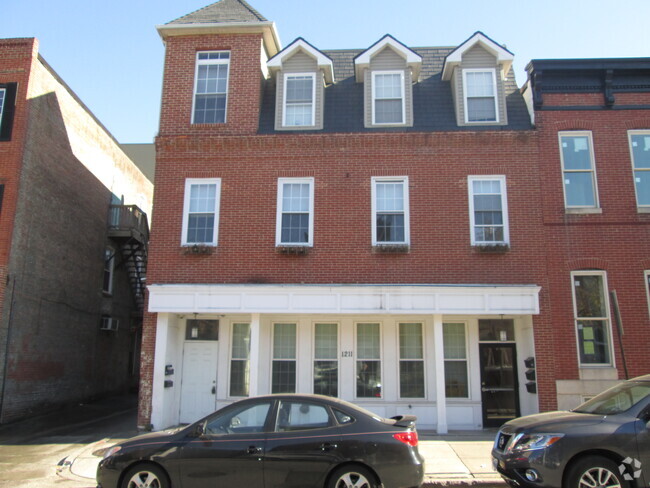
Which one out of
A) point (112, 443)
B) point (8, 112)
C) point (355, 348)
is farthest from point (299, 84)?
point (112, 443)

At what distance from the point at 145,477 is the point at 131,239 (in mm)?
16363

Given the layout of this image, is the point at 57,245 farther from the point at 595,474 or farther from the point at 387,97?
the point at 595,474

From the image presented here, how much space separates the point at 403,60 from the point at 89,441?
12269mm

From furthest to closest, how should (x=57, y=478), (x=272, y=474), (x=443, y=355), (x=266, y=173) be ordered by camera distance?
(x=266, y=173), (x=443, y=355), (x=57, y=478), (x=272, y=474)


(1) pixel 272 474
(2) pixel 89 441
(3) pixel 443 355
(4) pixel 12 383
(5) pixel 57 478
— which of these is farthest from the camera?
(4) pixel 12 383

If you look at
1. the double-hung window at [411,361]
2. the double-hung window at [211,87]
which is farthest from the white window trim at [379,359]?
the double-hung window at [211,87]

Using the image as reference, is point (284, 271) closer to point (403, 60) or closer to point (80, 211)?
point (403, 60)

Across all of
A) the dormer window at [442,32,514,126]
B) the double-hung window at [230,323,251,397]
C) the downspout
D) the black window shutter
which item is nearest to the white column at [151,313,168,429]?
the double-hung window at [230,323,251,397]

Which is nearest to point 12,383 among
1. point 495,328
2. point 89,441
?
point 89,441

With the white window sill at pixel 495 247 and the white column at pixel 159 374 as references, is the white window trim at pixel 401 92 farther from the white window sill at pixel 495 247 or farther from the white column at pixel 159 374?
the white column at pixel 159 374

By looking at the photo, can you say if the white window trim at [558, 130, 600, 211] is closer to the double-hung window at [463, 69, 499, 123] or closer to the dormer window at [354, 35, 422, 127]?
the double-hung window at [463, 69, 499, 123]

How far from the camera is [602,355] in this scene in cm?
1202

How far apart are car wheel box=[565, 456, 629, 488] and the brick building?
522 centimetres

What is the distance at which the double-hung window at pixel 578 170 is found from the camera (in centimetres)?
1271
